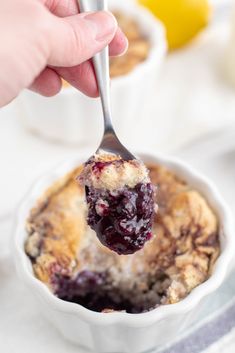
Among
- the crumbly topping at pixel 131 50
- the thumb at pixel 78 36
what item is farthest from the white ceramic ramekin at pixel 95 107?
the thumb at pixel 78 36

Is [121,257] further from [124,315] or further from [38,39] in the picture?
[38,39]

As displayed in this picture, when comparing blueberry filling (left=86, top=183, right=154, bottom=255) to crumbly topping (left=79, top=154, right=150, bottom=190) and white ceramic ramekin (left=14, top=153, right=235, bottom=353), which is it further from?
white ceramic ramekin (left=14, top=153, right=235, bottom=353)

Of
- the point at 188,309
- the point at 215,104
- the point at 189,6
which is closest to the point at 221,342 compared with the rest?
the point at 188,309

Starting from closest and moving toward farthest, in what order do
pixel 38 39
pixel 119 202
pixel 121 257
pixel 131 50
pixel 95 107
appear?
pixel 38 39 < pixel 119 202 < pixel 121 257 < pixel 95 107 < pixel 131 50

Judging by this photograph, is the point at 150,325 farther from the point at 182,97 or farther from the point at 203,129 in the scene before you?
the point at 182,97

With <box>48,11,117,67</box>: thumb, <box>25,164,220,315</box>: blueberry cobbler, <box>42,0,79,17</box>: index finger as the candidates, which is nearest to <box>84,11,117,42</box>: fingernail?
<box>48,11,117,67</box>: thumb

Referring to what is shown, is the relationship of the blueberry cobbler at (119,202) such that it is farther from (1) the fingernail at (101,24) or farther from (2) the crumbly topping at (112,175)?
(1) the fingernail at (101,24)

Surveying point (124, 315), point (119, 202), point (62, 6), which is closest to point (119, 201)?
point (119, 202)
